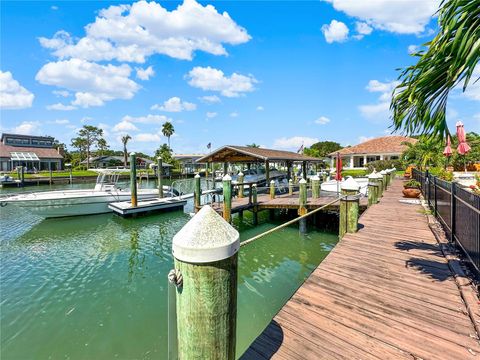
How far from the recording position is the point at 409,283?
155 inches

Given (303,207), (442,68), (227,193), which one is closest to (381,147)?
(303,207)

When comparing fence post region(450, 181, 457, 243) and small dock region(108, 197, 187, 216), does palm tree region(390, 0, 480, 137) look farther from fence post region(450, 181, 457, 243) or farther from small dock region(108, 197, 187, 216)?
small dock region(108, 197, 187, 216)

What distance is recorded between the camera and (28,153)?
47344 millimetres

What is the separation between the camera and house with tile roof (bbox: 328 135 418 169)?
4072cm

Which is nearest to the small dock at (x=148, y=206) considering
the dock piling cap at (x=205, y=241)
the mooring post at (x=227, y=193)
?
the mooring post at (x=227, y=193)

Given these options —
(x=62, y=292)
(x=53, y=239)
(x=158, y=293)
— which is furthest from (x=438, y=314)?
(x=53, y=239)

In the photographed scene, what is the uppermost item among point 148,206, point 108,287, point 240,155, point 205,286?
point 240,155

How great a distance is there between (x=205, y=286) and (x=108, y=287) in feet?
22.8

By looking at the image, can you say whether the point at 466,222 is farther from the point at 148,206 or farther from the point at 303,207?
the point at 148,206

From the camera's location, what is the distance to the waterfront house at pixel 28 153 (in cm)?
4538

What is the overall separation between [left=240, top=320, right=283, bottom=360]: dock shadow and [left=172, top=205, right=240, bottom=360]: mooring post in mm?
686

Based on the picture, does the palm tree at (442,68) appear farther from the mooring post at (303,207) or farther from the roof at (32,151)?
the roof at (32,151)

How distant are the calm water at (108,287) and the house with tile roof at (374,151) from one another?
3446 centimetres

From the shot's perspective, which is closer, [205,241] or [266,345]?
[205,241]
